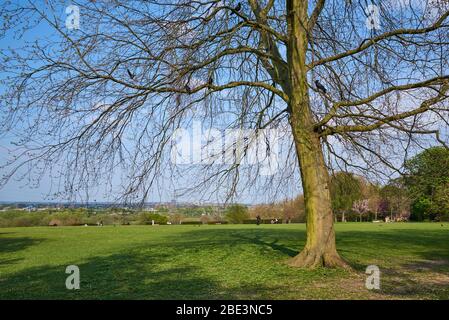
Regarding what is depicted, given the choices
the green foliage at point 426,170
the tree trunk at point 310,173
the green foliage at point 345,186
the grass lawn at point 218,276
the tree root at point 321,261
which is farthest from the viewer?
Answer: the green foliage at point 345,186

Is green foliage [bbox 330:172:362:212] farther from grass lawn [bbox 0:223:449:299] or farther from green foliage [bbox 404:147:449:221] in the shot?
green foliage [bbox 404:147:449:221]

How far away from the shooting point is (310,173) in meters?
11.0

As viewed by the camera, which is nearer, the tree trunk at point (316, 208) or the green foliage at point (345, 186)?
the tree trunk at point (316, 208)

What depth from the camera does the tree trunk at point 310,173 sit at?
10.8m

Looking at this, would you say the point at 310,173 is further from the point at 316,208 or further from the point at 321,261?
the point at 321,261

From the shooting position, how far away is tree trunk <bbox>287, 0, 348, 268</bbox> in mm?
10781

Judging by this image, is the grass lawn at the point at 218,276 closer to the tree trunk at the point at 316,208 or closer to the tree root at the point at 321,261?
the tree root at the point at 321,261
